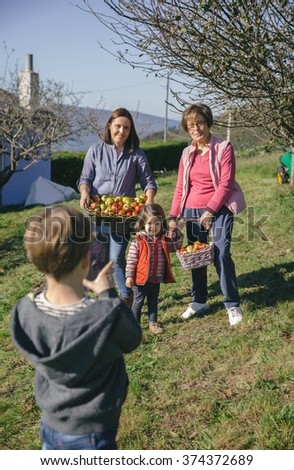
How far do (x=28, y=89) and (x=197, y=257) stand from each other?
73.5ft

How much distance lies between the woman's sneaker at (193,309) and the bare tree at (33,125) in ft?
54.1

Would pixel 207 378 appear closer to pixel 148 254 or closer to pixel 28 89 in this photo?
pixel 148 254

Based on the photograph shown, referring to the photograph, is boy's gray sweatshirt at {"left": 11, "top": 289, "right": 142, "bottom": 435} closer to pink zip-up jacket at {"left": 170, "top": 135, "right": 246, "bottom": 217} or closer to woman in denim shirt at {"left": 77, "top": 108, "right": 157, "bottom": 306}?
pink zip-up jacket at {"left": 170, "top": 135, "right": 246, "bottom": 217}

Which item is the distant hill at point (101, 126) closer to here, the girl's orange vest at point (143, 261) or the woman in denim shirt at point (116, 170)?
the woman in denim shirt at point (116, 170)

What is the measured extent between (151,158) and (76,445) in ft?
93.7

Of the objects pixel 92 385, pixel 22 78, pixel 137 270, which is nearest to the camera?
pixel 92 385

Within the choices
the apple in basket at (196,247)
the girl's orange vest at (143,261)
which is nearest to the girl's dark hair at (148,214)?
the girl's orange vest at (143,261)

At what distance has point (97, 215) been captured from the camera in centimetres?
506

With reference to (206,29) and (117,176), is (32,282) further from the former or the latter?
(206,29)

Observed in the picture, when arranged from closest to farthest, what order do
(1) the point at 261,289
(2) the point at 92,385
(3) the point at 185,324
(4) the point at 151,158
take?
(2) the point at 92,385 < (3) the point at 185,324 < (1) the point at 261,289 < (4) the point at 151,158

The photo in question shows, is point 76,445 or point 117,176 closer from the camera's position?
point 76,445

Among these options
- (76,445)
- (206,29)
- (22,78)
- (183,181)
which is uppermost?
(22,78)

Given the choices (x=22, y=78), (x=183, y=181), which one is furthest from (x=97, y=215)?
(x=22, y=78)

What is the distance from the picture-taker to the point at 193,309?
5.37 m
